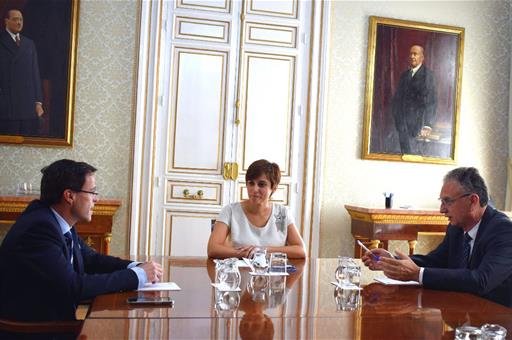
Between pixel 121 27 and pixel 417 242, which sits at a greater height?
pixel 121 27

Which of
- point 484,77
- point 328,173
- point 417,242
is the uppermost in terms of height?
point 484,77

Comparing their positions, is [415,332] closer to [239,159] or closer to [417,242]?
[239,159]

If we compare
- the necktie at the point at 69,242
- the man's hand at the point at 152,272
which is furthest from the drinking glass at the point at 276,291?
the necktie at the point at 69,242

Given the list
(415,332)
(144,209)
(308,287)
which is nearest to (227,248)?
(308,287)

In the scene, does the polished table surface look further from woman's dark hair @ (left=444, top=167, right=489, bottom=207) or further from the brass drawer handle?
the brass drawer handle

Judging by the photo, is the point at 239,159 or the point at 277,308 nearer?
the point at 277,308

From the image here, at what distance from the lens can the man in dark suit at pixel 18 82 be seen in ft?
17.7

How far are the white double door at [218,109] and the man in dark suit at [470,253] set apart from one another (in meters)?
3.03

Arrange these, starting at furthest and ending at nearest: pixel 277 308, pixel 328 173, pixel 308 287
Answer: pixel 328 173 → pixel 308 287 → pixel 277 308

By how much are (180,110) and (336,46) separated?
177 cm

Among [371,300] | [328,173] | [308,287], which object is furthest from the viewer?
[328,173]

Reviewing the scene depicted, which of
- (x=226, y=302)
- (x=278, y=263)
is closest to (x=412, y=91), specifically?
(x=278, y=263)

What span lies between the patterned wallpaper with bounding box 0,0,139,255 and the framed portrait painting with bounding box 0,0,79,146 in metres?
0.10

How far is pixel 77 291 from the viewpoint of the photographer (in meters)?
2.26
